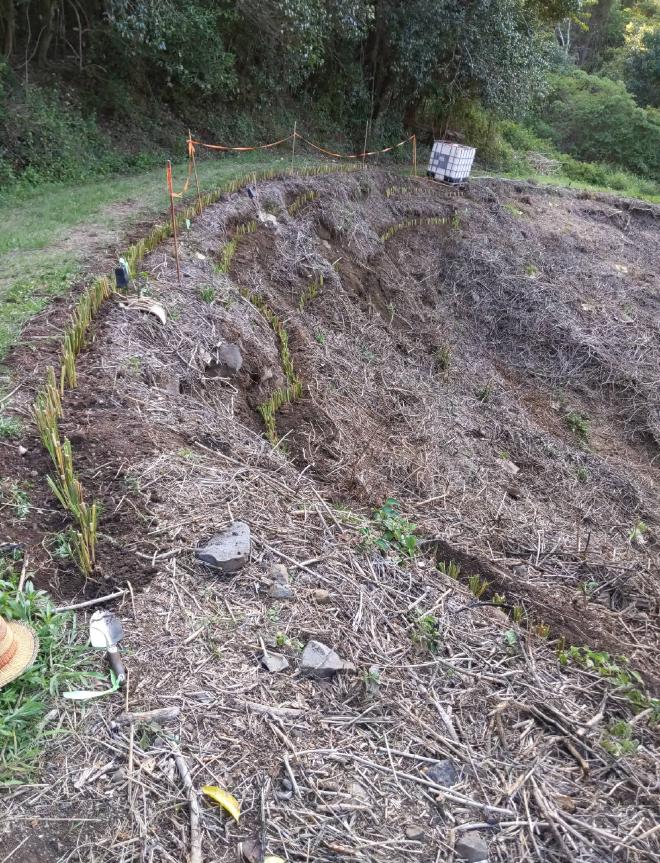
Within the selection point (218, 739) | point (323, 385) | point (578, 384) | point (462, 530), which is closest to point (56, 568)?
point (218, 739)

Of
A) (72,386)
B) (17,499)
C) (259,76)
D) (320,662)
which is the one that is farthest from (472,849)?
(259,76)

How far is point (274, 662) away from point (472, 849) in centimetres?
87

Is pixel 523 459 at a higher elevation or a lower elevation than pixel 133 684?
lower

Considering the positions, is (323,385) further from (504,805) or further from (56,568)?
(504,805)

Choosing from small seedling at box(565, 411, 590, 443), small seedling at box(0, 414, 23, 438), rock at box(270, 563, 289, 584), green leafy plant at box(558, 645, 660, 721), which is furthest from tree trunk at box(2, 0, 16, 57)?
green leafy plant at box(558, 645, 660, 721)

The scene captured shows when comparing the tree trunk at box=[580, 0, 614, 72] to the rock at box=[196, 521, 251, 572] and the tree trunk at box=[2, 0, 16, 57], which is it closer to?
the tree trunk at box=[2, 0, 16, 57]

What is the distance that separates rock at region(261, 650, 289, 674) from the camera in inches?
88.8

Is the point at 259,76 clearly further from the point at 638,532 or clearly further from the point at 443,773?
the point at 443,773

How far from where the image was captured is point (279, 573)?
265cm

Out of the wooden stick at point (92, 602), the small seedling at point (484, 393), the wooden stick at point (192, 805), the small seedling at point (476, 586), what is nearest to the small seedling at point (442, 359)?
the small seedling at point (484, 393)

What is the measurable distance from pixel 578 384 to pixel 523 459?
2.21 metres

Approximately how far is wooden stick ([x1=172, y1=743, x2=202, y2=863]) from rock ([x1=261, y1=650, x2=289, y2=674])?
43cm

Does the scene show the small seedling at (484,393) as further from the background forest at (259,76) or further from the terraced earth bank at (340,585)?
the background forest at (259,76)

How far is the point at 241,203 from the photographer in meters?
7.00
